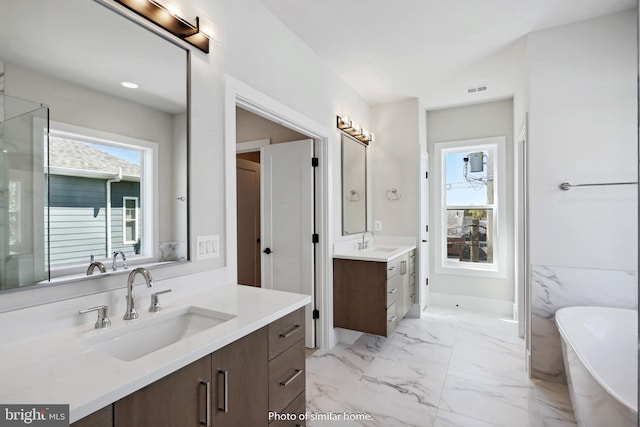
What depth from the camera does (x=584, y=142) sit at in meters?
2.28

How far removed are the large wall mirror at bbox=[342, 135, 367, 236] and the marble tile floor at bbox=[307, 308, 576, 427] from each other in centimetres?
121

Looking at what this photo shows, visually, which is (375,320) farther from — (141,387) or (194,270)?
(141,387)

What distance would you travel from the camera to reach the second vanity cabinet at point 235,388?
0.88 m

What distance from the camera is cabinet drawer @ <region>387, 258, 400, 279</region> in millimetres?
2903

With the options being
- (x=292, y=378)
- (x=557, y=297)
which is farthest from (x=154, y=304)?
(x=557, y=297)

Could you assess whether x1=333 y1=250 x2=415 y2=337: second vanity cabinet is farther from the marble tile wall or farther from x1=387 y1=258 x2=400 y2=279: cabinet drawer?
the marble tile wall

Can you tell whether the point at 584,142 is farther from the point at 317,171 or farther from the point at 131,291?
the point at 131,291

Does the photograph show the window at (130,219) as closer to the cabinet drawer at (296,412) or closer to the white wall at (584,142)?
the cabinet drawer at (296,412)

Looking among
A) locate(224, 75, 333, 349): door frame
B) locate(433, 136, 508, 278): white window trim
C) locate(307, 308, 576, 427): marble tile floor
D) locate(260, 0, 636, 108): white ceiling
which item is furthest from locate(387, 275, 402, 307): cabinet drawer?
locate(260, 0, 636, 108): white ceiling

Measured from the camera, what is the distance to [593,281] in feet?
7.41

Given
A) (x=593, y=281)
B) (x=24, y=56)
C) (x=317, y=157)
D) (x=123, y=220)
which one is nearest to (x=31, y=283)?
(x=123, y=220)

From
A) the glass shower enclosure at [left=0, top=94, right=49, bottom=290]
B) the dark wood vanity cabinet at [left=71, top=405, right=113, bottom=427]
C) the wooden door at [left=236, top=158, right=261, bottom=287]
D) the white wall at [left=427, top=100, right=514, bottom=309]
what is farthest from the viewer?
the white wall at [left=427, top=100, right=514, bottom=309]

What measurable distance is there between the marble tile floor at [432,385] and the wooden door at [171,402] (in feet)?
3.91

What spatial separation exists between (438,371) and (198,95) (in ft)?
8.62
